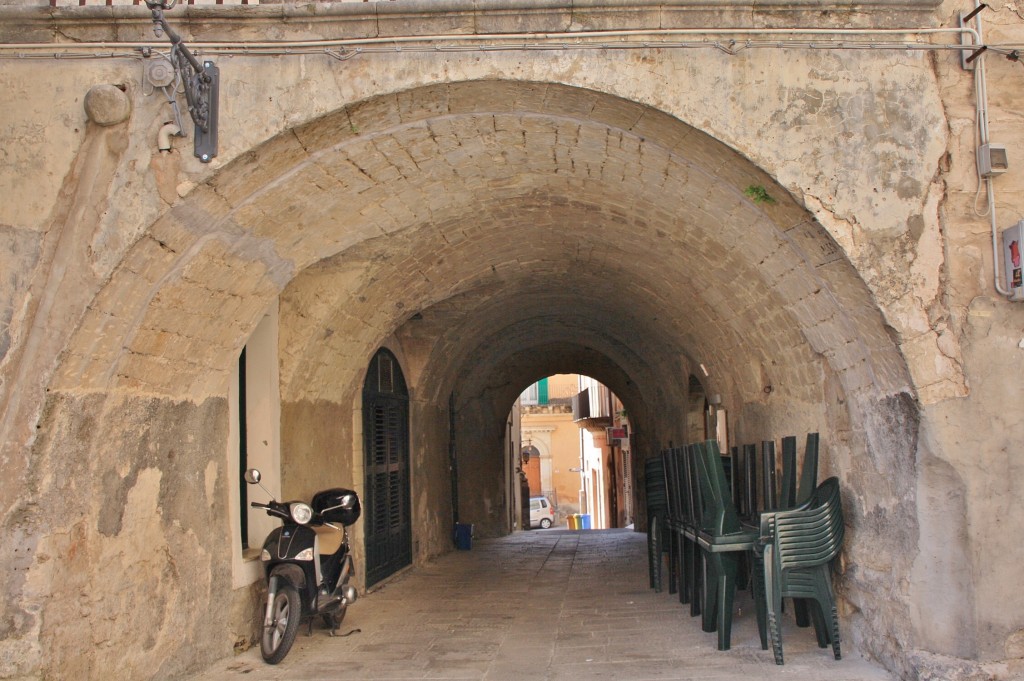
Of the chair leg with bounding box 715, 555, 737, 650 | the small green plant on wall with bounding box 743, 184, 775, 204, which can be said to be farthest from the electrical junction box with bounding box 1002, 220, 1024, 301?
the chair leg with bounding box 715, 555, 737, 650

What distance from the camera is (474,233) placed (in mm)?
7273

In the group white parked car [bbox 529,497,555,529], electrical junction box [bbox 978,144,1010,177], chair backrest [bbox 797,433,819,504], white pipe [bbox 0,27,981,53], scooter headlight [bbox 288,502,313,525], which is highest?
white pipe [bbox 0,27,981,53]

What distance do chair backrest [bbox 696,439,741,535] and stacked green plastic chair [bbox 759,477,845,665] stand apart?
54 cm

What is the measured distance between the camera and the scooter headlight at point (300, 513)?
20.2 ft

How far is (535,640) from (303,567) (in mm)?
1692

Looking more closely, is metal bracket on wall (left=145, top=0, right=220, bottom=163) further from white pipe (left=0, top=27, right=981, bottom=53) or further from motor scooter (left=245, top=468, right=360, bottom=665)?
motor scooter (left=245, top=468, right=360, bottom=665)

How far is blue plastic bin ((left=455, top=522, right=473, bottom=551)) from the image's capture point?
42.5ft

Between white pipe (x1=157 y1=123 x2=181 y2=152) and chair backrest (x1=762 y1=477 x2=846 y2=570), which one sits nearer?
white pipe (x1=157 y1=123 x2=181 y2=152)

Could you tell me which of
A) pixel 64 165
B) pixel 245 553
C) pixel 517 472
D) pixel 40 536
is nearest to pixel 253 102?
pixel 64 165

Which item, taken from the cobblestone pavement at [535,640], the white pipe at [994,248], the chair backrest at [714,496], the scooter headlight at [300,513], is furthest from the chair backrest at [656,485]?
the white pipe at [994,248]

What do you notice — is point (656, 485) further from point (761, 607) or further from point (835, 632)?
point (835, 632)

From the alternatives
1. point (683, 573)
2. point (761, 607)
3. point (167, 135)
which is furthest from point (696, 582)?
point (167, 135)

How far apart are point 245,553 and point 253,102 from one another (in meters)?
3.18

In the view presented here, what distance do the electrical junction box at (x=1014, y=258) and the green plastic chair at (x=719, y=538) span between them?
6.45ft
